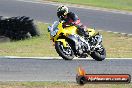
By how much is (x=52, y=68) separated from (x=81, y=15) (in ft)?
53.7

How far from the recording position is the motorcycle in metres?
15.1

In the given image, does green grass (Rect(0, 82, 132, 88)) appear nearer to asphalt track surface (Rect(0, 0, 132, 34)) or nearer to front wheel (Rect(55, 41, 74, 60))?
front wheel (Rect(55, 41, 74, 60))

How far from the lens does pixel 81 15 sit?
29594 mm

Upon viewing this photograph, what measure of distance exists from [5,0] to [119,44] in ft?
39.0

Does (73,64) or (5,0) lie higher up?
(73,64)

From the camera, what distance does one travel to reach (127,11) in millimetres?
31375

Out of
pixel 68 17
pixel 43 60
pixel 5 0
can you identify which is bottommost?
pixel 5 0

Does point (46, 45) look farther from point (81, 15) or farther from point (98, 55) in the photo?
point (81, 15)

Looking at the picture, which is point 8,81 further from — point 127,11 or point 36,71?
point 127,11

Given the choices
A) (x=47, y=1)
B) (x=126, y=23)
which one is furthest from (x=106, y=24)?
(x=47, y=1)

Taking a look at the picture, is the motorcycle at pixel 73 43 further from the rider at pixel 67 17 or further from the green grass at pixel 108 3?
the green grass at pixel 108 3

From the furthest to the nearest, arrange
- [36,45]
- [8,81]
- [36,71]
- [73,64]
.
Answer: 1. [36,45]
2. [73,64]
3. [36,71]
4. [8,81]

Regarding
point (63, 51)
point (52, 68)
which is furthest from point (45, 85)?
point (63, 51)

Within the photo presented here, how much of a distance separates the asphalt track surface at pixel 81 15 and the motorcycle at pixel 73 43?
34.7ft
